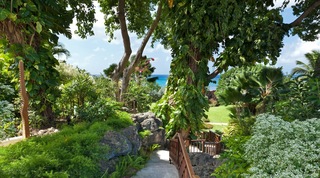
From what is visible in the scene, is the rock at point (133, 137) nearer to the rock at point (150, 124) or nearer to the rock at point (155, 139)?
the rock at point (155, 139)

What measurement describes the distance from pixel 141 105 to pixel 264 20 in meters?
6.74

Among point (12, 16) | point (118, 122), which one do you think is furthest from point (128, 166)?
point (12, 16)

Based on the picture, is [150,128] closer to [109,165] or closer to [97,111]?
[97,111]

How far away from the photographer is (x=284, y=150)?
2928mm

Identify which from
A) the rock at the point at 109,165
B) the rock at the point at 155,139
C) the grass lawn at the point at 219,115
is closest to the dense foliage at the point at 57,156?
the rock at the point at 109,165

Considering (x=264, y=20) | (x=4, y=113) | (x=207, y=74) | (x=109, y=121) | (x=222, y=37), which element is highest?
(x=264, y=20)

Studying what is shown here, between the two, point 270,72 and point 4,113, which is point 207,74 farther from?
point 4,113

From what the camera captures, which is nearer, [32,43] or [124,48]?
[32,43]

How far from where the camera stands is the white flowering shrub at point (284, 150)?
9.01ft

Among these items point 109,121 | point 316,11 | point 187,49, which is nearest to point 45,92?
point 109,121

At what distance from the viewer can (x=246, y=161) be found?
348cm

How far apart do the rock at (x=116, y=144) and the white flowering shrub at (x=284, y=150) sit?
8.11 feet

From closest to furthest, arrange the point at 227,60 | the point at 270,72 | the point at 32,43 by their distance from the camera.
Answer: the point at 32,43
the point at 227,60
the point at 270,72

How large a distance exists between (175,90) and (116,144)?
3650mm
